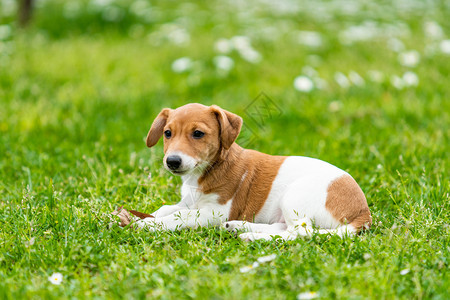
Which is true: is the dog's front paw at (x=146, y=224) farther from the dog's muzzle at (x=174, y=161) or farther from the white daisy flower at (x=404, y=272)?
the white daisy flower at (x=404, y=272)

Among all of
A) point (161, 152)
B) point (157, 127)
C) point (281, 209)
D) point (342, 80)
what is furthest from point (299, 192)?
point (342, 80)

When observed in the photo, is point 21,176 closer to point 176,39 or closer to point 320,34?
point 176,39

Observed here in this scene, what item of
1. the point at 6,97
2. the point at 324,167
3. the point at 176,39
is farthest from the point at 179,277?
the point at 176,39

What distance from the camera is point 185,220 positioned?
3.53 metres

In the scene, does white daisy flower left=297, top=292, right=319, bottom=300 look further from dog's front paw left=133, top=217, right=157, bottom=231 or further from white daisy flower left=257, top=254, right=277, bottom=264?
dog's front paw left=133, top=217, right=157, bottom=231

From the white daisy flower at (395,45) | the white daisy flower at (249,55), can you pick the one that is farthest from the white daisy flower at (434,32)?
the white daisy flower at (249,55)

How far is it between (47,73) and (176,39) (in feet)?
8.38

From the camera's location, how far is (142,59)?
8.42 m

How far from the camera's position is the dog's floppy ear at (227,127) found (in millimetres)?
3480

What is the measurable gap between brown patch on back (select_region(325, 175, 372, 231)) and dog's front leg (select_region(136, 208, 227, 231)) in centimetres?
77

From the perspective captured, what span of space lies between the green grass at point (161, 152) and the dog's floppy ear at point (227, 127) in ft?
2.07

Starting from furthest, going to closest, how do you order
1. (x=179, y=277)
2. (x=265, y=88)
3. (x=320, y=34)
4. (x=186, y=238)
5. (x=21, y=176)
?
(x=320, y=34) < (x=265, y=88) < (x=21, y=176) < (x=186, y=238) < (x=179, y=277)

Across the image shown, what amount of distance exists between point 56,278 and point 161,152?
95.2 inches

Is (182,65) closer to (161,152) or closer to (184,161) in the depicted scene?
(161,152)
